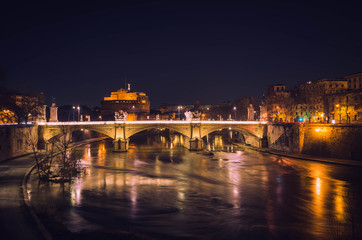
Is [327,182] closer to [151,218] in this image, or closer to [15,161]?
[151,218]

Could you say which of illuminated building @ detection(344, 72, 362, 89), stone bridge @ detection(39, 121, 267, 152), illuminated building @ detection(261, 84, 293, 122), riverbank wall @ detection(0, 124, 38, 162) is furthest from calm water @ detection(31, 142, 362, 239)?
illuminated building @ detection(344, 72, 362, 89)

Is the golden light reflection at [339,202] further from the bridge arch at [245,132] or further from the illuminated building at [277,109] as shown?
the illuminated building at [277,109]

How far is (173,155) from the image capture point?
48531 mm

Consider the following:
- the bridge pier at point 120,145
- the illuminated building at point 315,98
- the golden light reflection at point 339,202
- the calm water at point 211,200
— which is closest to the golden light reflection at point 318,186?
the calm water at point 211,200

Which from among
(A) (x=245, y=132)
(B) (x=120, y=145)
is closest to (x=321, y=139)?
(A) (x=245, y=132)

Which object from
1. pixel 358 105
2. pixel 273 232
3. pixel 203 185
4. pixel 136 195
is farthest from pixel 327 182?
pixel 358 105

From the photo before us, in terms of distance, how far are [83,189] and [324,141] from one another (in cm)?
3534

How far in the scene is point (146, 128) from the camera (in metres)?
52.0

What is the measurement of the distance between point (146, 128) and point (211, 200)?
30.8 metres

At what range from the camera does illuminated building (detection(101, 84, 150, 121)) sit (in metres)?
111

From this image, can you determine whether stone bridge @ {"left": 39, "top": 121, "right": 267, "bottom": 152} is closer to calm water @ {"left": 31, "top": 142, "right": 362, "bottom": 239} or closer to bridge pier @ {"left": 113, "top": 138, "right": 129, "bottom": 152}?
bridge pier @ {"left": 113, "top": 138, "right": 129, "bottom": 152}

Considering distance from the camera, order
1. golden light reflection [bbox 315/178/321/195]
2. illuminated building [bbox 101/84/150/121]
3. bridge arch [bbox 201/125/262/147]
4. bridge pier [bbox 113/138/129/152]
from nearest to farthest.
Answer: golden light reflection [bbox 315/178/321/195] < bridge pier [bbox 113/138/129/152] < bridge arch [bbox 201/125/262/147] < illuminated building [bbox 101/84/150/121]

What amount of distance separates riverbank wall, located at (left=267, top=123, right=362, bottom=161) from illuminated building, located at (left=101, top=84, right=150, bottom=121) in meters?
65.2

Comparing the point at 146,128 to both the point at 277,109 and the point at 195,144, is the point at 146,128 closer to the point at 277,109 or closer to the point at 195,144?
the point at 195,144
